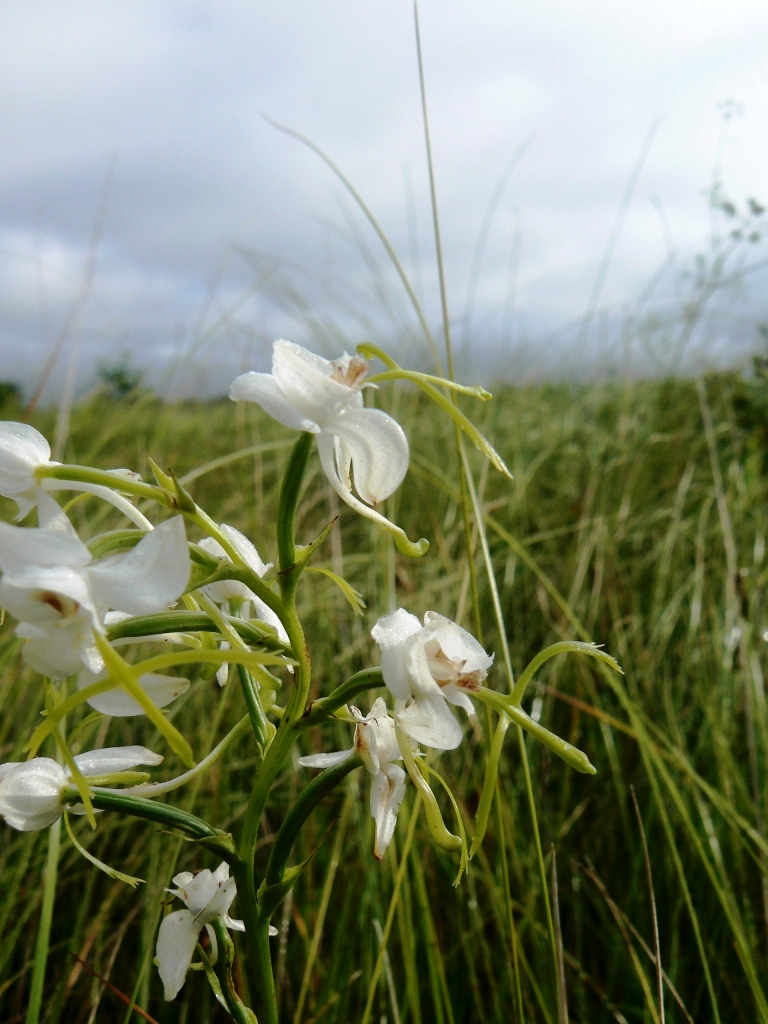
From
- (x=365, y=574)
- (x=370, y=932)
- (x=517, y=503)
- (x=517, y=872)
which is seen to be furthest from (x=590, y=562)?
(x=370, y=932)

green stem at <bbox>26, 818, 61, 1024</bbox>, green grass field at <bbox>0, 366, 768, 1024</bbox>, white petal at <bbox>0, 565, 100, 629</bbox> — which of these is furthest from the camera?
green grass field at <bbox>0, 366, 768, 1024</bbox>

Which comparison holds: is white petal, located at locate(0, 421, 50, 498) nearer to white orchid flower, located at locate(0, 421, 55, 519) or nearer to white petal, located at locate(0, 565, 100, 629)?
white orchid flower, located at locate(0, 421, 55, 519)

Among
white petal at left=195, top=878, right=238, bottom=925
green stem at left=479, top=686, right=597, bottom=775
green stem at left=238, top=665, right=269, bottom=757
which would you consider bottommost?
white petal at left=195, top=878, right=238, bottom=925

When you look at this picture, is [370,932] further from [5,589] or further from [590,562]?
[590,562]

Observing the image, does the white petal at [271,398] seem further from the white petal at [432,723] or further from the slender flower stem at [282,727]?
the white petal at [432,723]

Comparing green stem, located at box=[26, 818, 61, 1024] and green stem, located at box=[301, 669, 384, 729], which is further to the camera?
green stem, located at box=[26, 818, 61, 1024]

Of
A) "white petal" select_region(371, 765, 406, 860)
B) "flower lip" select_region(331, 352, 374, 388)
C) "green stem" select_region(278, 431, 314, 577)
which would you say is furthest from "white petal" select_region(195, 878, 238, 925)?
"flower lip" select_region(331, 352, 374, 388)

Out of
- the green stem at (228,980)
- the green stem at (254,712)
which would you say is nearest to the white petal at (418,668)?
the green stem at (254,712)

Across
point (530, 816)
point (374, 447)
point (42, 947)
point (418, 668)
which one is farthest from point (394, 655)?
point (530, 816)
